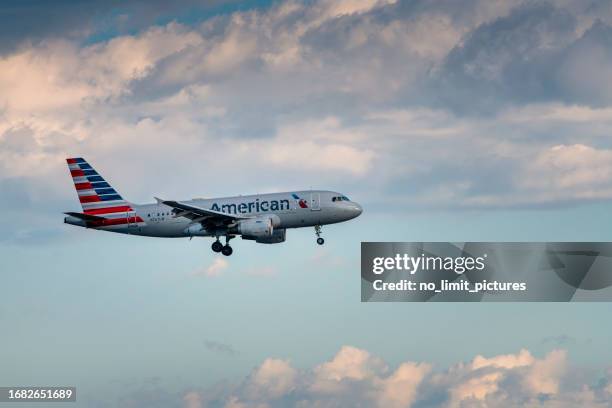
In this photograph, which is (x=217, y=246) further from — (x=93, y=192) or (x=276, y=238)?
(x=93, y=192)

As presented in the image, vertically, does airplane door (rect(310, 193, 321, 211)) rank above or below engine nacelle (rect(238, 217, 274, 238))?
above

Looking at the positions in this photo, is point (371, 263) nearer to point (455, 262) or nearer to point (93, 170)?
point (455, 262)

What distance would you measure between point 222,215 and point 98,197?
19191 mm

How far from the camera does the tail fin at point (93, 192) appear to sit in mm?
90562

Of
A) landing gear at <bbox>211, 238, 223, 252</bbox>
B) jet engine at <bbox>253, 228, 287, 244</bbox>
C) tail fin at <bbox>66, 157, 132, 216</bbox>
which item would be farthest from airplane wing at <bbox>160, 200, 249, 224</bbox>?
tail fin at <bbox>66, 157, 132, 216</bbox>

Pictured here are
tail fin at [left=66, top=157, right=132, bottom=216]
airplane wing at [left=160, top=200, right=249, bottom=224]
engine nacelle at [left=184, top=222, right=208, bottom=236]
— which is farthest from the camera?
tail fin at [left=66, top=157, right=132, bottom=216]

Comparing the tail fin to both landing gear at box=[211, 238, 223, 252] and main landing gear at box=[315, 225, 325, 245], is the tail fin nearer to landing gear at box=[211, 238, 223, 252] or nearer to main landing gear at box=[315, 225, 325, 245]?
landing gear at box=[211, 238, 223, 252]

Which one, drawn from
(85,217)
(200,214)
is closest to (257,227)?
(200,214)

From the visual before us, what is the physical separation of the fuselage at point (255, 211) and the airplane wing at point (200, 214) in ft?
5.18

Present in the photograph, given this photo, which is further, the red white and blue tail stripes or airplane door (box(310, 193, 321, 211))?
the red white and blue tail stripes

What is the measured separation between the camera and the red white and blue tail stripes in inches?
3487

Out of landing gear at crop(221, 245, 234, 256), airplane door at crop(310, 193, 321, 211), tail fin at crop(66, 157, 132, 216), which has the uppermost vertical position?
tail fin at crop(66, 157, 132, 216)

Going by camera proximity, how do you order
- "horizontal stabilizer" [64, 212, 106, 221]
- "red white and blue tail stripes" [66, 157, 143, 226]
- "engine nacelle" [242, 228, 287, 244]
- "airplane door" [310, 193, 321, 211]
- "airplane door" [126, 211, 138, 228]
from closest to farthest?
"airplane door" [310, 193, 321, 211] → "engine nacelle" [242, 228, 287, 244] → "airplane door" [126, 211, 138, 228] → "horizontal stabilizer" [64, 212, 106, 221] → "red white and blue tail stripes" [66, 157, 143, 226]

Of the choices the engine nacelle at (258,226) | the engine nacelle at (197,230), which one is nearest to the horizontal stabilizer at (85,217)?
the engine nacelle at (197,230)
